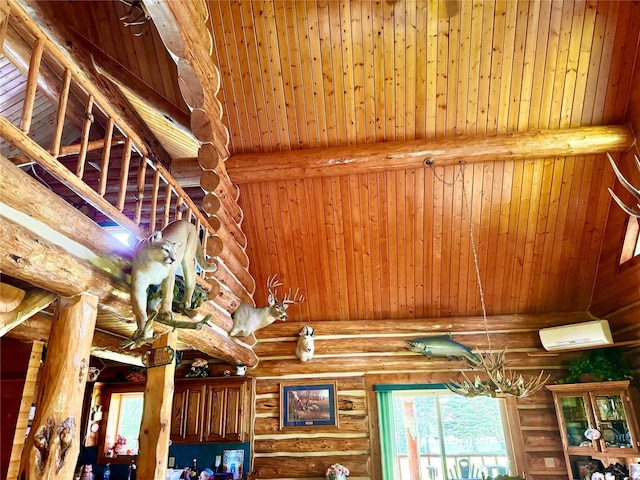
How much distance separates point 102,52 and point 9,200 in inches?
181

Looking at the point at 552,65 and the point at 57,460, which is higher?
the point at 552,65

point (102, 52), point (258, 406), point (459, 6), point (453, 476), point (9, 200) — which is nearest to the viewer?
point (9, 200)

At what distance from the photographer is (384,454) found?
6.96m

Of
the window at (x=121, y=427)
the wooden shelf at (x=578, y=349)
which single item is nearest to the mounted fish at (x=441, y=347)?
the wooden shelf at (x=578, y=349)

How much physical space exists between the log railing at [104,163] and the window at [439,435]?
10.8ft

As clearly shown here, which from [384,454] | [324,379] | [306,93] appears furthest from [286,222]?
[384,454]

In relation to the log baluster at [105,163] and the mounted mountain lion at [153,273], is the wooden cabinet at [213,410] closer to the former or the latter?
the mounted mountain lion at [153,273]

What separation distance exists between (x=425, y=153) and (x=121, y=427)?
7.30 metres

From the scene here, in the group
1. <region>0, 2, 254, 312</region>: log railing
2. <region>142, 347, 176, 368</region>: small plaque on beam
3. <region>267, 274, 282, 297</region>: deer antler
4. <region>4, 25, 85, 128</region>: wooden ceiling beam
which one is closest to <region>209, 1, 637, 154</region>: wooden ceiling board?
<region>0, 2, 254, 312</region>: log railing

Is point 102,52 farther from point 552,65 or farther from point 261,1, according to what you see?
point 552,65

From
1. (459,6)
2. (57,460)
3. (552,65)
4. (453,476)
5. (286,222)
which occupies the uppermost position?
(459,6)

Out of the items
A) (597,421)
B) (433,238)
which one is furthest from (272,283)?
(597,421)

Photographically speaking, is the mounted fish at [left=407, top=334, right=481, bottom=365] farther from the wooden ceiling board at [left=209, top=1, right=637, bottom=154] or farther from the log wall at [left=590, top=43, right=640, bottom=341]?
the wooden ceiling board at [left=209, top=1, right=637, bottom=154]

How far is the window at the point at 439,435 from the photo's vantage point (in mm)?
6980
